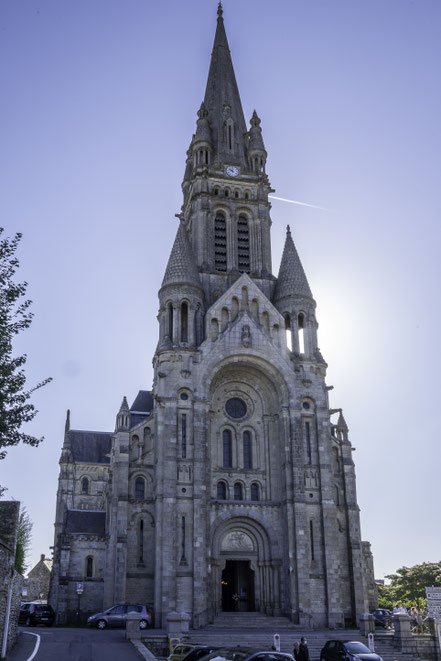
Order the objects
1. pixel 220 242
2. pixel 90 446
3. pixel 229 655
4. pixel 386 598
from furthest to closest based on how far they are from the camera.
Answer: pixel 386 598 < pixel 90 446 < pixel 220 242 < pixel 229 655

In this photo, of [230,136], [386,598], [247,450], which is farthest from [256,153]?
[386,598]

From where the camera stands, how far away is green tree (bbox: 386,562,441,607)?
6475 centimetres

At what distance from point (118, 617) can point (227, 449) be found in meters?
12.3

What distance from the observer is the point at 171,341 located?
4394cm

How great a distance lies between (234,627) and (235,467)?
31.1 feet

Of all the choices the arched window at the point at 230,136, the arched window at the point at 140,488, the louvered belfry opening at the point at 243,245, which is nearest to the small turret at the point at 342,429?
the louvered belfry opening at the point at 243,245

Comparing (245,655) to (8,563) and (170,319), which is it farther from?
(170,319)

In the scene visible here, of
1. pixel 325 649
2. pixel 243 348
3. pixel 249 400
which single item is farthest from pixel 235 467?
pixel 325 649

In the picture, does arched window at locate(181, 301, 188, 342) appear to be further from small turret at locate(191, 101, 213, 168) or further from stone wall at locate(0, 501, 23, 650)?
stone wall at locate(0, 501, 23, 650)

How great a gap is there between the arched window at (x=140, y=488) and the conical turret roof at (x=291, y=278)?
51.3ft

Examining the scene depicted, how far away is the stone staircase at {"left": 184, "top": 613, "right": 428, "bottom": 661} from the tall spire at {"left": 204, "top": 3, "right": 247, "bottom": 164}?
108 feet

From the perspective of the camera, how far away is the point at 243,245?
51.3 metres

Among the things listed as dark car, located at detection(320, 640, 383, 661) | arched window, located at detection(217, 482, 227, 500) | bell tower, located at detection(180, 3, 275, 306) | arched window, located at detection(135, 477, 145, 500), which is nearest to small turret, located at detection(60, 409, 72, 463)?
arched window, located at detection(135, 477, 145, 500)

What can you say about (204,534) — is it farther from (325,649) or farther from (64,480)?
(64,480)
